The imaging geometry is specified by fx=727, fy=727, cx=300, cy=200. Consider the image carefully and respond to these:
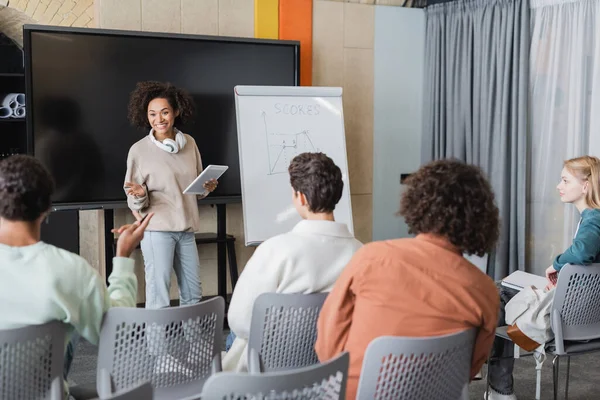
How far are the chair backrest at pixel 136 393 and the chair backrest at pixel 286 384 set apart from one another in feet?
0.36

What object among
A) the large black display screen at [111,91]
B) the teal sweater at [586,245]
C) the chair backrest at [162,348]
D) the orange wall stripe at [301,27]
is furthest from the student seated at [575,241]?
the orange wall stripe at [301,27]

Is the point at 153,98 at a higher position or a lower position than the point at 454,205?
higher

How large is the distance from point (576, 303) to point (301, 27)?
3.13 meters

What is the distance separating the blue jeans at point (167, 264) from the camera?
3.66 meters


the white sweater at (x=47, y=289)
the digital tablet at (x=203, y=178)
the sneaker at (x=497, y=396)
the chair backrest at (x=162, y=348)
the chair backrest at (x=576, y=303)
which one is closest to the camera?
the white sweater at (x=47, y=289)

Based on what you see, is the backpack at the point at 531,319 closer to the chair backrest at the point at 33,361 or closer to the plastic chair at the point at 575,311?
the plastic chair at the point at 575,311

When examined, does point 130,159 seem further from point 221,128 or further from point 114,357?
point 114,357

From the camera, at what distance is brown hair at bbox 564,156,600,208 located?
310 cm

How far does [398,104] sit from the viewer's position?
5.80m

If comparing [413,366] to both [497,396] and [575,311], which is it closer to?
[575,311]

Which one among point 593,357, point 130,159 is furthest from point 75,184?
point 593,357

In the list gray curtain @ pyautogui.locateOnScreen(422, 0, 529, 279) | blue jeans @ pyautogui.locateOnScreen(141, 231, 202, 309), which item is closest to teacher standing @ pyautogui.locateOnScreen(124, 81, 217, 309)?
blue jeans @ pyautogui.locateOnScreen(141, 231, 202, 309)

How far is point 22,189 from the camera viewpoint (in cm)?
189

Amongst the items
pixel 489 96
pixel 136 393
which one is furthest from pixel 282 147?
pixel 136 393
